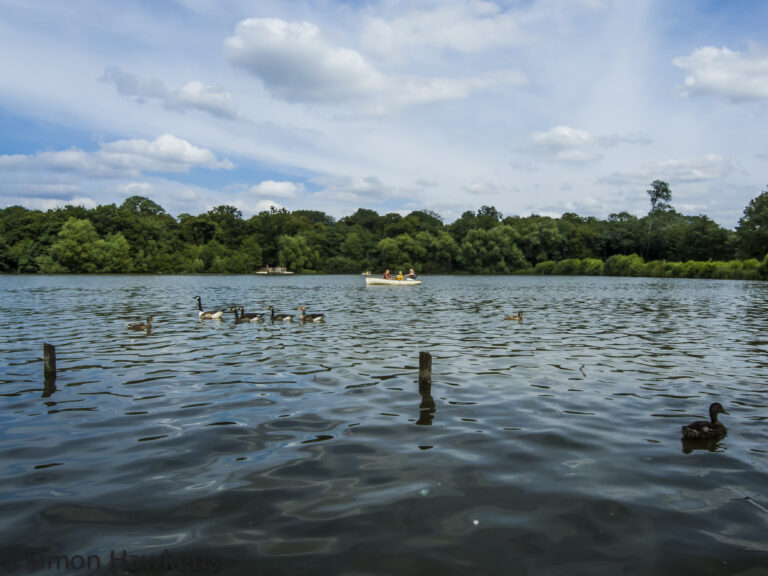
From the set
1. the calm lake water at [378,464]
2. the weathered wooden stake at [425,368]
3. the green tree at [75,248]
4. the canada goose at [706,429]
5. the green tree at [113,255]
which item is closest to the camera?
the calm lake water at [378,464]

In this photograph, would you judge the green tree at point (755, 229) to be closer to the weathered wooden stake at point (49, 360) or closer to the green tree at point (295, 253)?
the green tree at point (295, 253)

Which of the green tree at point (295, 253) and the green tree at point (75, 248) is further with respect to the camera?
the green tree at point (295, 253)

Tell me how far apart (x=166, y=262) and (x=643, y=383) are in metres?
122

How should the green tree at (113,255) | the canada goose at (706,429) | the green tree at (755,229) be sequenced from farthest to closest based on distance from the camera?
the green tree at (113,255), the green tree at (755,229), the canada goose at (706,429)

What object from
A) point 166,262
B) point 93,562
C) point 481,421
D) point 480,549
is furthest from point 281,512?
point 166,262

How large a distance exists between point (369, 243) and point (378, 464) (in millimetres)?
138139

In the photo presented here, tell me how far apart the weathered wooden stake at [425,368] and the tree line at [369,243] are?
314 ft

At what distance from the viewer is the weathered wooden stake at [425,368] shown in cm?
1092

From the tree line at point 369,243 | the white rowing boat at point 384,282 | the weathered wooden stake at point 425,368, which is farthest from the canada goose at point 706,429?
the tree line at point 369,243

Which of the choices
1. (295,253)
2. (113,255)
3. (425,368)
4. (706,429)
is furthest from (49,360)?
(295,253)

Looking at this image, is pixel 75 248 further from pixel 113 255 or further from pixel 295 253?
pixel 295 253

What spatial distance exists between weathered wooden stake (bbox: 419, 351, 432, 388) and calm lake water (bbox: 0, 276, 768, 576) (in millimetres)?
377

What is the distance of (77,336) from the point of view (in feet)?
61.3

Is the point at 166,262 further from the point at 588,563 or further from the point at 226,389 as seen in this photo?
the point at 588,563
